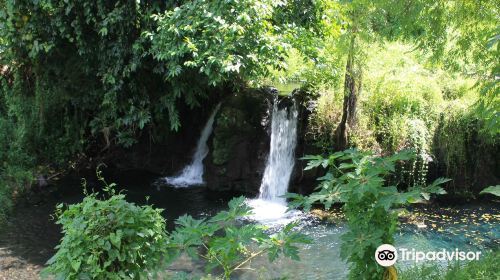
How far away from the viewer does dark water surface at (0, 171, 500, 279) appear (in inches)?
231

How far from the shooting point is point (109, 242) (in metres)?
2.57

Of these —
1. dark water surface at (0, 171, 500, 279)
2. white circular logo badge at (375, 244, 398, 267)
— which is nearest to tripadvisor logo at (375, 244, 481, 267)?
dark water surface at (0, 171, 500, 279)

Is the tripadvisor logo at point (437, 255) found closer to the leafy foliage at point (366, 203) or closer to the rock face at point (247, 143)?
the leafy foliage at point (366, 203)

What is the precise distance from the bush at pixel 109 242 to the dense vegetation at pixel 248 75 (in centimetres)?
167

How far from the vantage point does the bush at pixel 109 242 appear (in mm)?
2553

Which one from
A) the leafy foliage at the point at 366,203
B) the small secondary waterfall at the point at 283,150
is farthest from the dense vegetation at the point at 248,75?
the leafy foliage at the point at 366,203

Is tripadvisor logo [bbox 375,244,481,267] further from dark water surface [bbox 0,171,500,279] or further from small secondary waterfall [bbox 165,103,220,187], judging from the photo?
small secondary waterfall [bbox 165,103,220,187]

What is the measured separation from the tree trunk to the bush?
5.17 metres

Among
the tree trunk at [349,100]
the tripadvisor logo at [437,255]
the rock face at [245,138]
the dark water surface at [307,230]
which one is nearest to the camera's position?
the tripadvisor logo at [437,255]

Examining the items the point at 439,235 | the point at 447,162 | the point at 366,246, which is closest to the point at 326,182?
the point at 366,246

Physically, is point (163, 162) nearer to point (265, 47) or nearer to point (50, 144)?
point (50, 144)

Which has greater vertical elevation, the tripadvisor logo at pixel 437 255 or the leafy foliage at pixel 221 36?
the leafy foliage at pixel 221 36

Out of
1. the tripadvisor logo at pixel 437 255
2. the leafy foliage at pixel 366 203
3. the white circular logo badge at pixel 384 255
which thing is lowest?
the tripadvisor logo at pixel 437 255

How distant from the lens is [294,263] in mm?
5922
